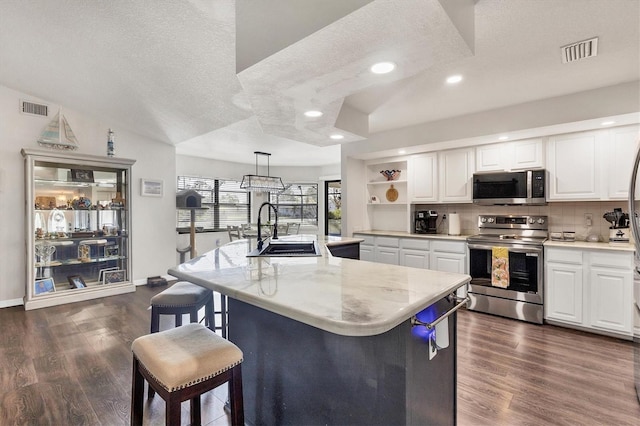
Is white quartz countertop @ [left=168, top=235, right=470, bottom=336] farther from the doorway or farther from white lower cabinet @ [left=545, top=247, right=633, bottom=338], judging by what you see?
the doorway

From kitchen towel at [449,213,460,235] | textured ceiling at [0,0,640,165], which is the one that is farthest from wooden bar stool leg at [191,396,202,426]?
kitchen towel at [449,213,460,235]

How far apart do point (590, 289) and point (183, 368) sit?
12.0 ft

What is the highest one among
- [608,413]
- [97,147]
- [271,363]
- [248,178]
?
[97,147]

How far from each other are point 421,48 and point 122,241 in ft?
15.9

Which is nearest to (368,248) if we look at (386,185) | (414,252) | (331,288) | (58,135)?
(414,252)

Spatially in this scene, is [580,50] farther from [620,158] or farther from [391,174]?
[391,174]

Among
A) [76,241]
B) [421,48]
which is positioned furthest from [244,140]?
[421,48]

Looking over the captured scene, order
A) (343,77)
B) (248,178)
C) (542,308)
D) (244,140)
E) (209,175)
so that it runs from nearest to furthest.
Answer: (343,77) → (542,308) → (244,140) → (248,178) → (209,175)

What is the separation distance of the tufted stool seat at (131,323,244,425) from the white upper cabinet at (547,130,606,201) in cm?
375

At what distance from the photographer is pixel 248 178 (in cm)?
554

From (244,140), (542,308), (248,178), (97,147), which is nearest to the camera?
(542,308)

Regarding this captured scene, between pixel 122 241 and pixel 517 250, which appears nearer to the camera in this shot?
pixel 517 250

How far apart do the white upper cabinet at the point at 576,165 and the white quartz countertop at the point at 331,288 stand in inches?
106

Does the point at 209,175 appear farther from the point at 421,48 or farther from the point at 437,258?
the point at 421,48
